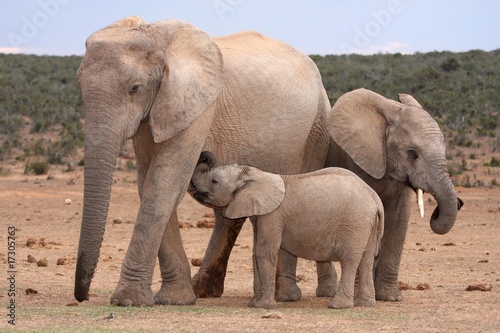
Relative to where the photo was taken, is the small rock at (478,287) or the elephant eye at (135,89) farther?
the small rock at (478,287)

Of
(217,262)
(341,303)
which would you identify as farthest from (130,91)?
(217,262)

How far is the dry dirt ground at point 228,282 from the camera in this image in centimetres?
808

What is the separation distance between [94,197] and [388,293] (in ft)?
10.7

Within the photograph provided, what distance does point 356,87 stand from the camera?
44250mm

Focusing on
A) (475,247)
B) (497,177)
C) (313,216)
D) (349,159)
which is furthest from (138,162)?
(497,177)

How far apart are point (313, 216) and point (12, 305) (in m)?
2.49

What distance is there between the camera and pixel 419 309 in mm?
9375

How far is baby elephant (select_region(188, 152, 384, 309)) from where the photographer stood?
30.2 ft

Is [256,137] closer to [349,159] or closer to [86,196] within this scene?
[349,159]

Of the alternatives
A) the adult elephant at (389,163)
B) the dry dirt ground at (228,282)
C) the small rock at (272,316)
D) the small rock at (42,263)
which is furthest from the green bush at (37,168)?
the small rock at (272,316)

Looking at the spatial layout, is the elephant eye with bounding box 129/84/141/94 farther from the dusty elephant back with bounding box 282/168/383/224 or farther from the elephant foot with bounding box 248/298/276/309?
the elephant foot with bounding box 248/298/276/309

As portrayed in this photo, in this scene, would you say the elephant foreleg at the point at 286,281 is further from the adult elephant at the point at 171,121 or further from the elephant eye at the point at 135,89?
the elephant eye at the point at 135,89

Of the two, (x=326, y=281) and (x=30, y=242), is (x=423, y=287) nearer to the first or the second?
(x=326, y=281)

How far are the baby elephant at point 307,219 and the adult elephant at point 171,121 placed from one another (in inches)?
22.1
